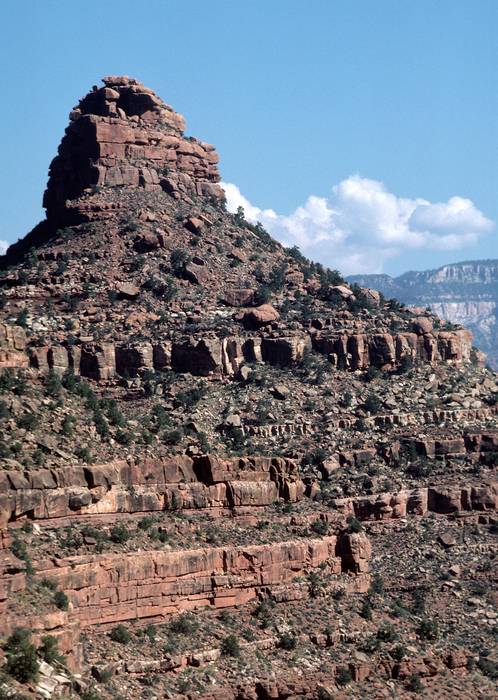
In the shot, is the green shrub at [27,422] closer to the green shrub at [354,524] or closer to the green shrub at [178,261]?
the green shrub at [354,524]

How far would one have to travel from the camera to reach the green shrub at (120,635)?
96.4 m

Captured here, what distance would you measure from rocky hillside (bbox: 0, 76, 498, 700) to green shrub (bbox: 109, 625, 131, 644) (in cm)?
65

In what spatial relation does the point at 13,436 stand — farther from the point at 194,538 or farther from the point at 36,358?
the point at 36,358

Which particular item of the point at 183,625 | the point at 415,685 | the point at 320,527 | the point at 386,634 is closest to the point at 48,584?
the point at 183,625

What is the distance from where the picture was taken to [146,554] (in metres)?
100

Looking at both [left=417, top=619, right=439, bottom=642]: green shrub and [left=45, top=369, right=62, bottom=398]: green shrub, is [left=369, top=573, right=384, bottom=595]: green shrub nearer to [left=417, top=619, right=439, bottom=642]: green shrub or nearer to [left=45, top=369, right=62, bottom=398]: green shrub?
[left=417, top=619, right=439, bottom=642]: green shrub

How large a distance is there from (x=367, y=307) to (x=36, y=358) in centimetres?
3159

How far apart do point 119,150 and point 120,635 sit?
61.5 m

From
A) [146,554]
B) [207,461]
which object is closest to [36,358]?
[207,461]

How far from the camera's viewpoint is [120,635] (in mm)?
96500

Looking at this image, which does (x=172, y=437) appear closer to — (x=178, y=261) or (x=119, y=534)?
(x=119, y=534)

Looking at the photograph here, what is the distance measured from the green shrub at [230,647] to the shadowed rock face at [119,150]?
5364 centimetres

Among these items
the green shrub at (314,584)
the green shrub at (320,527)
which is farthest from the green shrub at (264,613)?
the green shrub at (320,527)

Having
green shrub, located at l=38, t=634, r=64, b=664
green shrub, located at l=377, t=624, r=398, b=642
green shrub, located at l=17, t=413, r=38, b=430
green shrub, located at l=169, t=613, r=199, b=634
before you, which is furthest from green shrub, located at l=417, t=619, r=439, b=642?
green shrub, located at l=38, t=634, r=64, b=664
